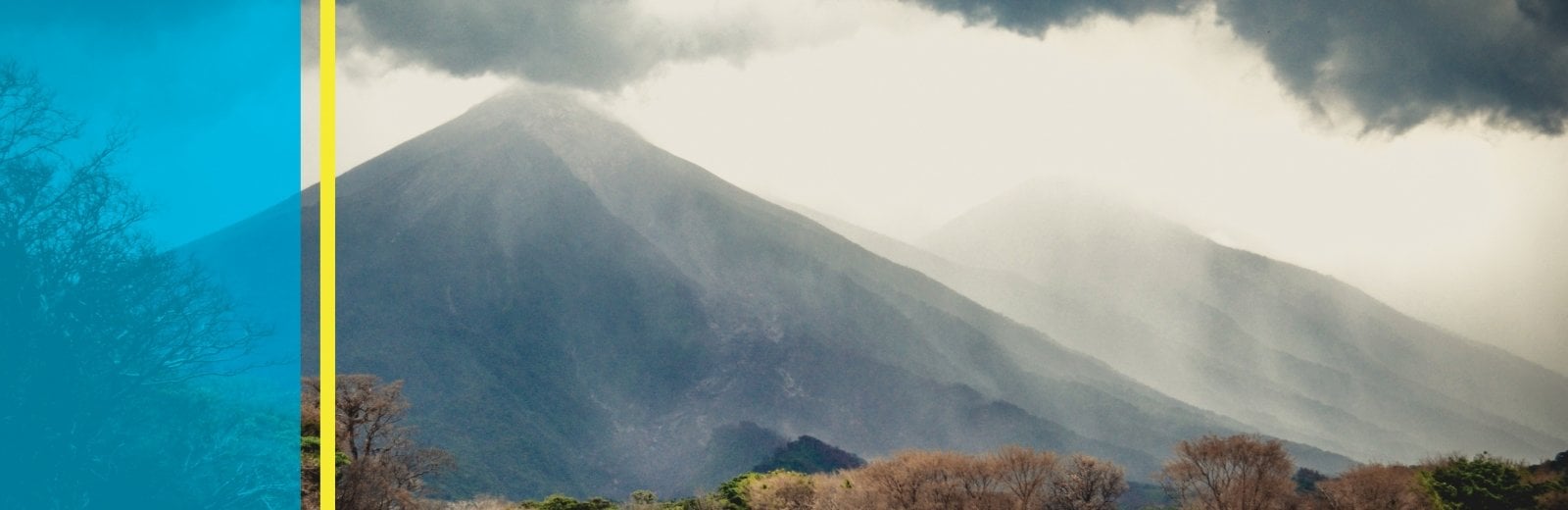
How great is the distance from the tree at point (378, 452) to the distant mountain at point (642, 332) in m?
28.0

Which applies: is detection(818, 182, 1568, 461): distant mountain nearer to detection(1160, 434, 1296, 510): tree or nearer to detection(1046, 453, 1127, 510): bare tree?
detection(1046, 453, 1127, 510): bare tree

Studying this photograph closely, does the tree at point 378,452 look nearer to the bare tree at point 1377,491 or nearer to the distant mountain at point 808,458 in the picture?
the bare tree at point 1377,491

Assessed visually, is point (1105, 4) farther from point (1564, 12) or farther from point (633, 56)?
point (633, 56)

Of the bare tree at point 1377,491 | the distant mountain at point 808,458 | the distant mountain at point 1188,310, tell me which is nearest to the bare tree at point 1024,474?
the bare tree at point 1377,491

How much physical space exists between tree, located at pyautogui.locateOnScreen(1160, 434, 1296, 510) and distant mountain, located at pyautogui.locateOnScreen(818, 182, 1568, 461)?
49656 mm

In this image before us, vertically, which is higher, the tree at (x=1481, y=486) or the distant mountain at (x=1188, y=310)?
the distant mountain at (x=1188, y=310)

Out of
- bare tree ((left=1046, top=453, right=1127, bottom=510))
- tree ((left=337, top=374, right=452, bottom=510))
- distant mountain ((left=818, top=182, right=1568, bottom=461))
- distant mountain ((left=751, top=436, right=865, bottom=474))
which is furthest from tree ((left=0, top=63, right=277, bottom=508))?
distant mountain ((left=818, top=182, right=1568, bottom=461))

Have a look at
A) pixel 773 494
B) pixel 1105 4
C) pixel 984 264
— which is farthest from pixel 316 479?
pixel 984 264

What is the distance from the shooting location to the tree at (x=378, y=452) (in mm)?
11900

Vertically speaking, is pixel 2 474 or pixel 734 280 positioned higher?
pixel 734 280

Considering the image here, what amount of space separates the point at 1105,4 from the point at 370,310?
1830 inches

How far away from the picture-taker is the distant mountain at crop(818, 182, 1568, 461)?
61.3m

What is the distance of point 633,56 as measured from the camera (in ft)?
128

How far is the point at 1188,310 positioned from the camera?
231 feet
